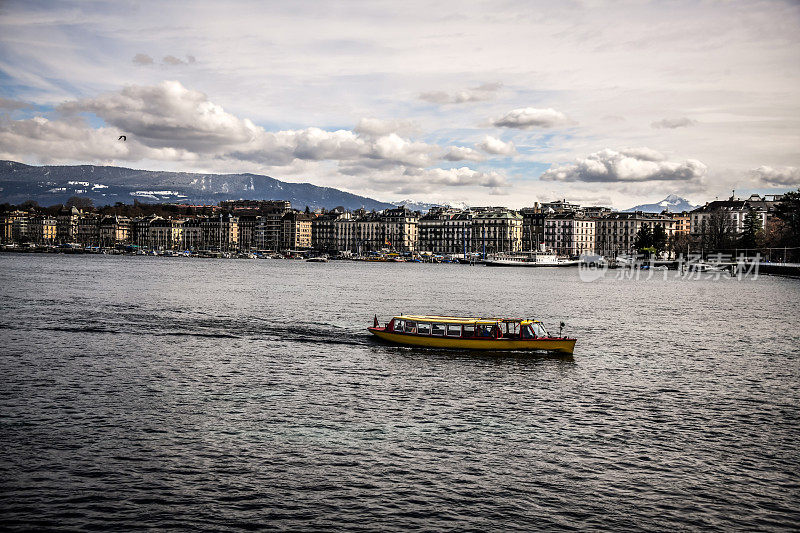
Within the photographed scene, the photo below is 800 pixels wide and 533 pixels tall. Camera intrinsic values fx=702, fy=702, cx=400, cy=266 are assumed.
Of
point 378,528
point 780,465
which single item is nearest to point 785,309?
point 780,465

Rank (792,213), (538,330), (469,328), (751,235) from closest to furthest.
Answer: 1. (538,330)
2. (469,328)
3. (792,213)
4. (751,235)

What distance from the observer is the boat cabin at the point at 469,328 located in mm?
46344

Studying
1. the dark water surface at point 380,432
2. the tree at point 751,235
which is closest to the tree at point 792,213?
the tree at point 751,235

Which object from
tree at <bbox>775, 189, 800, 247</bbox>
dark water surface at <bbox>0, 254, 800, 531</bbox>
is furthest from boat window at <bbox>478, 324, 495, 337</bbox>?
tree at <bbox>775, 189, 800, 247</bbox>

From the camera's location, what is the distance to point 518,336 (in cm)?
4603

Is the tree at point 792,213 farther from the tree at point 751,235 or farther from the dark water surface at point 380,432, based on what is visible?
the dark water surface at point 380,432

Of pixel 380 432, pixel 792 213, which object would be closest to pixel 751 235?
pixel 792 213

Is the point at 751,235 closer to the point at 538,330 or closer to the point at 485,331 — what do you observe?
the point at 538,330

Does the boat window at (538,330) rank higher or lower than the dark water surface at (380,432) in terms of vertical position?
higher

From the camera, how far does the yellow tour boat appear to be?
45.5m

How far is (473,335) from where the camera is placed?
4656 cm

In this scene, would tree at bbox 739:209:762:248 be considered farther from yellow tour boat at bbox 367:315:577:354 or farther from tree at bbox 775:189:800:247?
yellow tour boat at bbox 367:315:577:354

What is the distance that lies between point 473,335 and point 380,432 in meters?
20.3

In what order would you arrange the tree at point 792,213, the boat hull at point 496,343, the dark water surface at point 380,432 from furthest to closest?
the tree at point 792,213 → the boat hull at point 496,343 → the dark water surface at point 380,432
